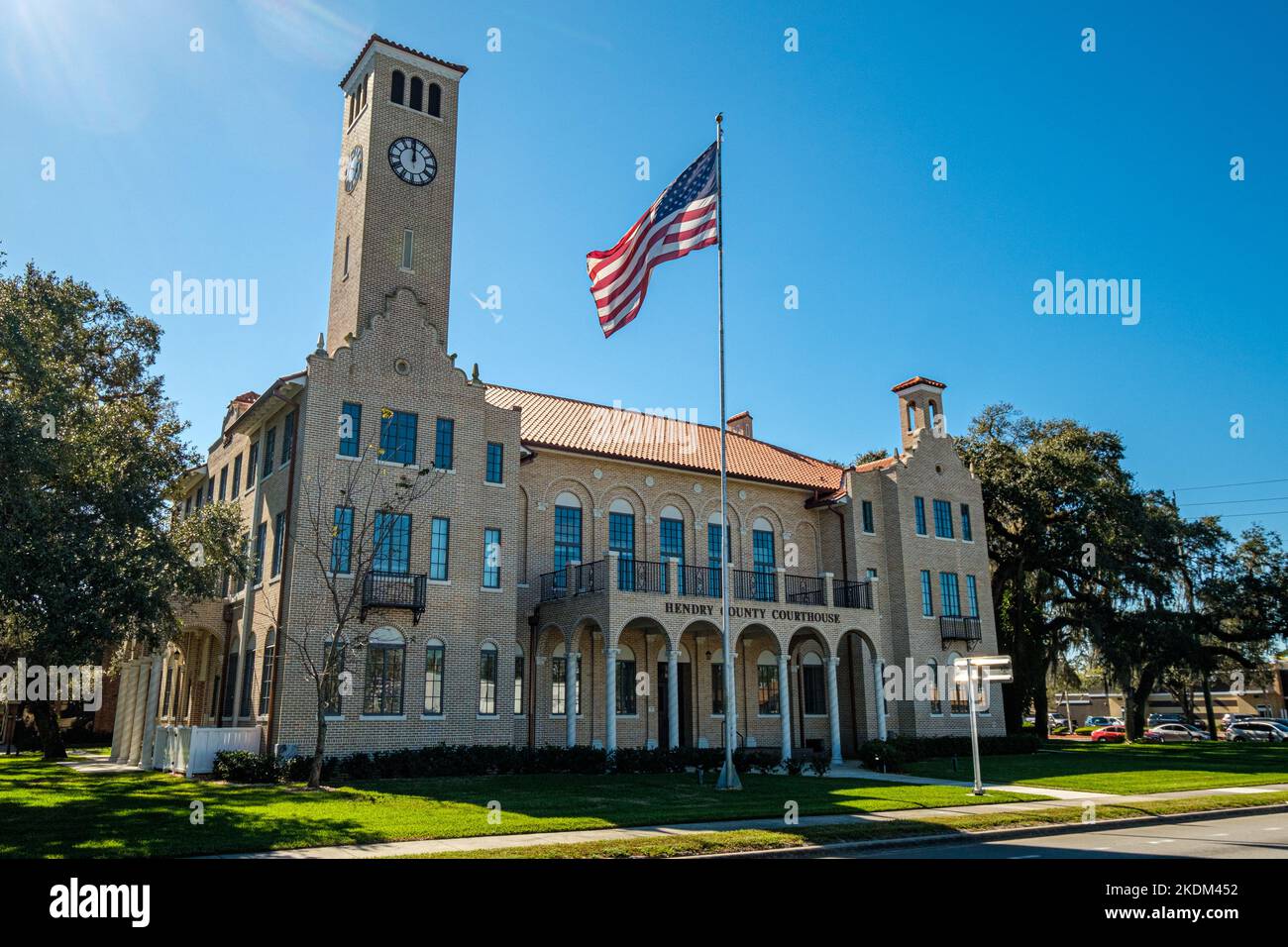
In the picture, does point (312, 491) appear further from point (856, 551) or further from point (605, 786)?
→ point (856, 551)

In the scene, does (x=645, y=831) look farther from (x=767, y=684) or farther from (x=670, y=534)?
(x=767, y=684)

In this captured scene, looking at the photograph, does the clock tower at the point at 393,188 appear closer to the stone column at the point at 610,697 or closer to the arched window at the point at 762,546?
the stone column at the point at 610,697

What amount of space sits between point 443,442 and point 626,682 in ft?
32.8

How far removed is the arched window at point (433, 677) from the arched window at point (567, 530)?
5.42 m

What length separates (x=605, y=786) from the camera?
2227cm

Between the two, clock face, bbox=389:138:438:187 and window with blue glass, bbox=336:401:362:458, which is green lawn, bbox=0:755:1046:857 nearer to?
window with blue glass, bbox=336:401:362:458

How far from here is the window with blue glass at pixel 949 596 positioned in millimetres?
38219

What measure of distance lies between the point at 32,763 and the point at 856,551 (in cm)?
2987

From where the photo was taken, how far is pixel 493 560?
28.2 metres

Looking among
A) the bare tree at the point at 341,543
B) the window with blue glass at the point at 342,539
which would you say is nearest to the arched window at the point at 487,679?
the bare tree at the point at 341,543

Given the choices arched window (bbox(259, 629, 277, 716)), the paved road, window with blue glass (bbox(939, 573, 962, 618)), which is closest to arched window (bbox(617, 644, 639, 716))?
arched window (bbox(259, 629, 277, 716))

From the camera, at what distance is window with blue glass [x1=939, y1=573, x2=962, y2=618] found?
3822 cm
